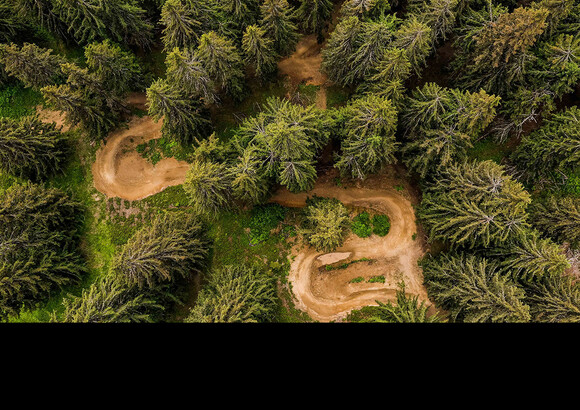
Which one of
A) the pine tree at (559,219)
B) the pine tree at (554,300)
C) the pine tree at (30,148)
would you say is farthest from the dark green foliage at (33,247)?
the pine tree at (559,219)

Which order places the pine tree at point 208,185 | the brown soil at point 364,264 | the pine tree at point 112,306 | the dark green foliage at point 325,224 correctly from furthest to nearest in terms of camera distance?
the brown soil at point 364,264 < the dark green foliage at point 325,224 < the pine tree at point 208,185 < the pine tree at point 112,306

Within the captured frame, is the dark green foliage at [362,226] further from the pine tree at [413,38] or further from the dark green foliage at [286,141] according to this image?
the pine tree at [413,38]

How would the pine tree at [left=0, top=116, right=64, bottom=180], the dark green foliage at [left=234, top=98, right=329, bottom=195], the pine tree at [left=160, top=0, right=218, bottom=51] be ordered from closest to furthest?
the dark green foliage at [left=234, top=98, right=329, bottom=195] < the pine tree at [left=160, top=0, right=218, bottom=51] < the pine tree at [left=0, top=116, right=64, bottom=180]

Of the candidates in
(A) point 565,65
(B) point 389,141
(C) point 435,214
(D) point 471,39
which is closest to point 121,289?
(B) point 389,141

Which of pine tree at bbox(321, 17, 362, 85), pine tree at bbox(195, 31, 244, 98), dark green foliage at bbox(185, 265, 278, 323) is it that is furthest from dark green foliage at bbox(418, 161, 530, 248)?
pine tree at bbox(195, 31, 244, 98)

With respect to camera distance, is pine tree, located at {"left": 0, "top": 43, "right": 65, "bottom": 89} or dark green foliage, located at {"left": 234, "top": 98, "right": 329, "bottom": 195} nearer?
dark green foliage, located at {"left": 234, "top": 98, "right": 329, "bottom": 195}

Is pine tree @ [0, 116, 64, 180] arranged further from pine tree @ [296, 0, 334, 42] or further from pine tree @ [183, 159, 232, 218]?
pine tree @ [296, 0, 334, 42]
